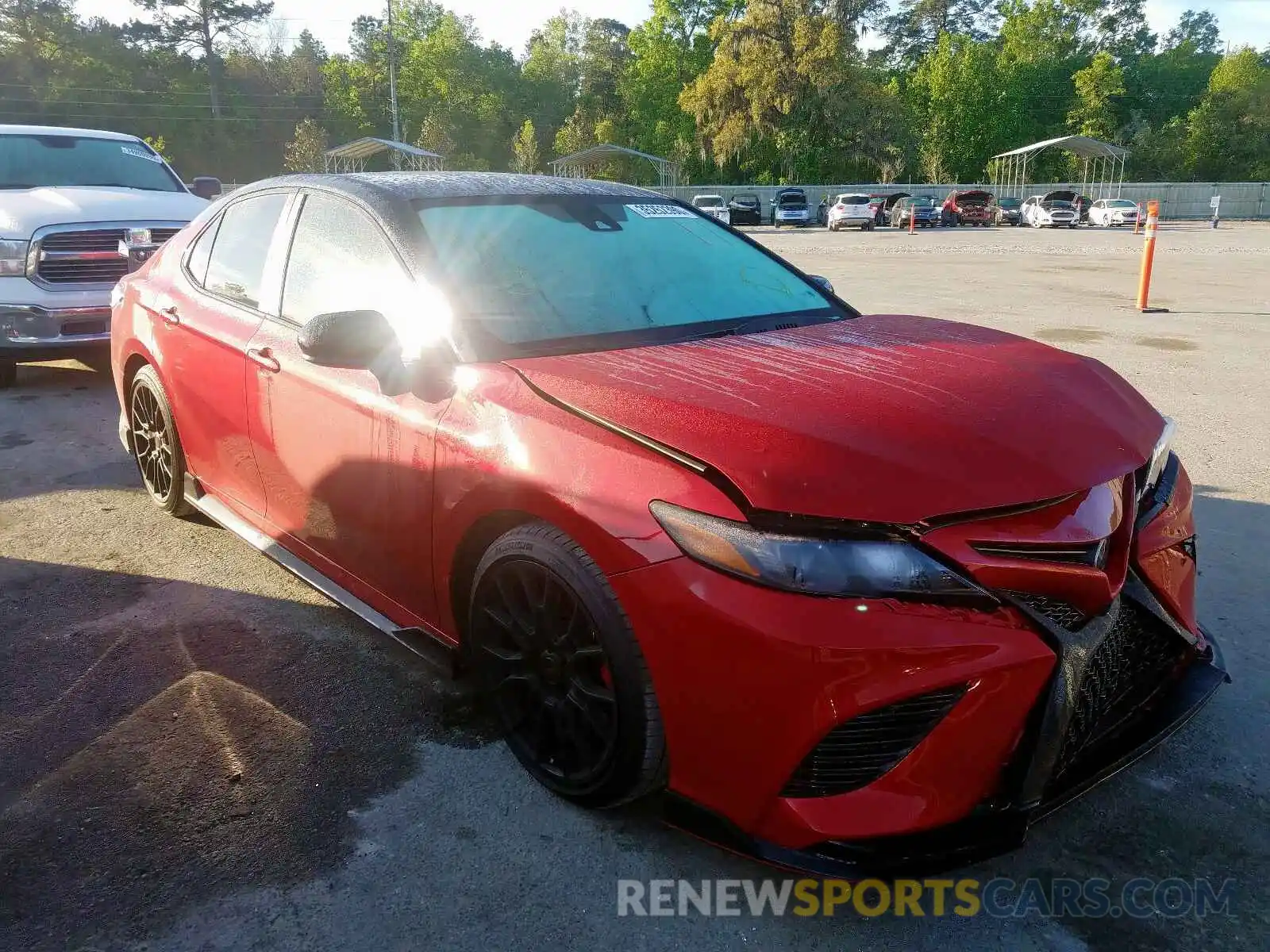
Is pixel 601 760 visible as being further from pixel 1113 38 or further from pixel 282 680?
pixel 1113 38

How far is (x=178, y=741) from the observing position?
2.82 meters

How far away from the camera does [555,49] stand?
92.6 meters

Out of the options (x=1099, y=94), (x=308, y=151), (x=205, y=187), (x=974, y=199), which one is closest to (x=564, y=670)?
(x=205, y=187)

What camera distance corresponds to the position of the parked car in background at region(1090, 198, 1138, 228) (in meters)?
41.6

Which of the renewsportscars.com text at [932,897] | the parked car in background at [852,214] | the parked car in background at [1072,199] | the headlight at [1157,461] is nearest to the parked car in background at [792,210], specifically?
the parked car in background at [852,214]

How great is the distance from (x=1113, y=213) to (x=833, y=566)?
46.4m

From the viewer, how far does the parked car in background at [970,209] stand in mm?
42844

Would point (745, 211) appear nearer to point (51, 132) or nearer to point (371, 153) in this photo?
point (371, 153)

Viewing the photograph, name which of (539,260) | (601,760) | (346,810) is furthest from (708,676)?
(539,260)

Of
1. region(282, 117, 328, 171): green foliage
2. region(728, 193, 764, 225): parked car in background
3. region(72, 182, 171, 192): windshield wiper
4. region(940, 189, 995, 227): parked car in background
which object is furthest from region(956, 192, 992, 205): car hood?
region(72, 182, 171, 192): windshield wiper

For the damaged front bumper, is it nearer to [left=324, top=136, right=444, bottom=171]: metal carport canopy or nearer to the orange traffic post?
the orange traffic post

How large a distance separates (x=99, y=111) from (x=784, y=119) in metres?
49.2

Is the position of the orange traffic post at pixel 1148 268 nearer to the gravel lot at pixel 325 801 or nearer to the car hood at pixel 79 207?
the gravel lot at pixel 325 801

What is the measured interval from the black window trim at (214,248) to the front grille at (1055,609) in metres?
2.53
